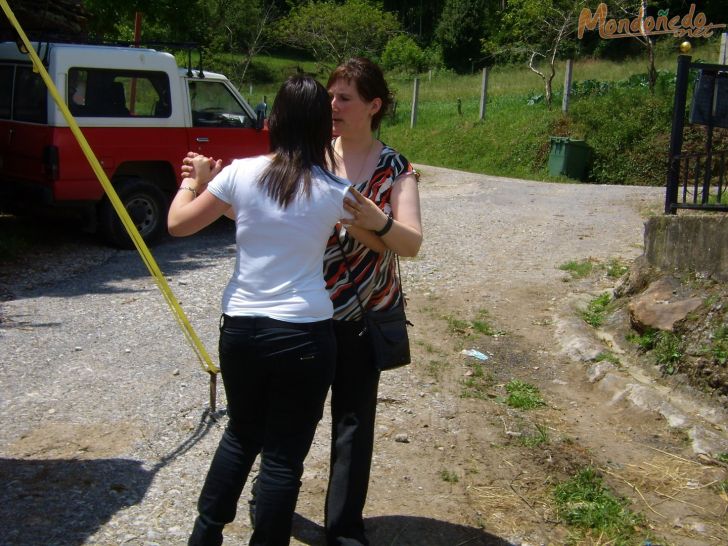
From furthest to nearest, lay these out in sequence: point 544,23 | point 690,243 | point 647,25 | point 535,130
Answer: point 544,23 → point 647,25 → point 535,130 → point 690,243

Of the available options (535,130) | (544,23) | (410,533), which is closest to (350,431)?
(410,533)

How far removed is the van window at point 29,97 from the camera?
8.45 m

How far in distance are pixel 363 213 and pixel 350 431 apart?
860mm

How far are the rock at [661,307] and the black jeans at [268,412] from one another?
3464 millimetres

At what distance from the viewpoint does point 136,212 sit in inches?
356

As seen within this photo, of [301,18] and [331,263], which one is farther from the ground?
[301,18]

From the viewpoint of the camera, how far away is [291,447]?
2.70 metres

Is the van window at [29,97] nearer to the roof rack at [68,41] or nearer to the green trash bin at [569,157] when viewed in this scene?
the roof rack at [68,41]

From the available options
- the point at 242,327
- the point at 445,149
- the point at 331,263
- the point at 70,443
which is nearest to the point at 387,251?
the point at 331,263

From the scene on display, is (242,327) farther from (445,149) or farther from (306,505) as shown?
(445,149)

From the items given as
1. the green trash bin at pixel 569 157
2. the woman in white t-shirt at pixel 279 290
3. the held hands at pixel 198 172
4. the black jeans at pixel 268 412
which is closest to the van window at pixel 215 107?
the held hands at pixel 198 172

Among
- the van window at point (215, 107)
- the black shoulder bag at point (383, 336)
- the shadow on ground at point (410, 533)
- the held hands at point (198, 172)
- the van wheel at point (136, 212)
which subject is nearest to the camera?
the held hands at point (198, 172)

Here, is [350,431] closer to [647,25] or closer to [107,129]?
[107,129]

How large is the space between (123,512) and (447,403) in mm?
2106
